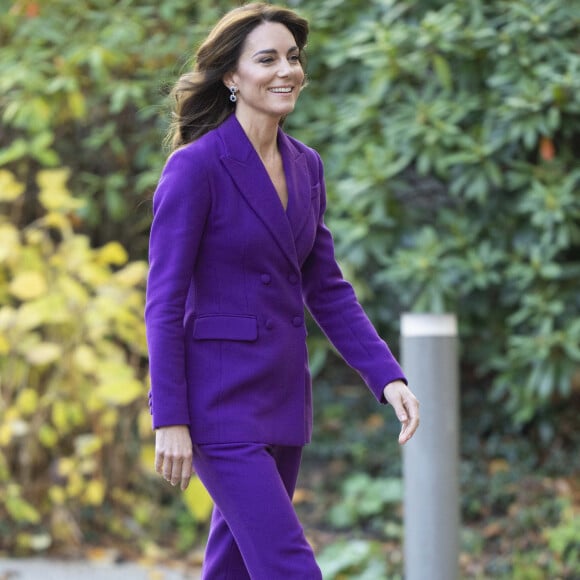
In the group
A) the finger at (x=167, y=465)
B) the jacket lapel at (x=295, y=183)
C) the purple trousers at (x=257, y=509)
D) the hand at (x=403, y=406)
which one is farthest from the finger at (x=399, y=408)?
the finger at (x=167, y=465)

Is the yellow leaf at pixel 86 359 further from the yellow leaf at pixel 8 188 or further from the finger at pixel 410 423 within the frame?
the finger at pixel 410 423

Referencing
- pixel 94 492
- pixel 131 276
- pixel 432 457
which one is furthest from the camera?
pixel 131 276

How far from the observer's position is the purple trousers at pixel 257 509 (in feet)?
8.25

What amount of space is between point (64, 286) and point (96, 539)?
1149 millimetres

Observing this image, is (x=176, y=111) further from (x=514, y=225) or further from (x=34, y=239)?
(x=514, y=225)

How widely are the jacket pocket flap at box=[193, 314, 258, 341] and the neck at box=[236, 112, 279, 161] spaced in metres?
0.41

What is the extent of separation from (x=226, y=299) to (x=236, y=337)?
91mm

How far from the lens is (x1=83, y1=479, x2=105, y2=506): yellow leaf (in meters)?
4.95

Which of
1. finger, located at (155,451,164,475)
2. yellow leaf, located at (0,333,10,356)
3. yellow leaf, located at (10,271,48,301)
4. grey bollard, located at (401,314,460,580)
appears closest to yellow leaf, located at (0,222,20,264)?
yellow leaf, located at (10,271,48,301)

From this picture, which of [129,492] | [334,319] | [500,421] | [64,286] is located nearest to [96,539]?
[129,492]

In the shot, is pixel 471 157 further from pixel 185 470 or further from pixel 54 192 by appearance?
pixel 185 470

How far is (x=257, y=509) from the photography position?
8.27 ft

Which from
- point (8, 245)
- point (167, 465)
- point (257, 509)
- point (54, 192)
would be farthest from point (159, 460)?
point (54, 192)

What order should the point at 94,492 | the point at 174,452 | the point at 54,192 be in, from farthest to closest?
1. the point at 54,192
2. the point at 94,492
3. the point at 174,452
